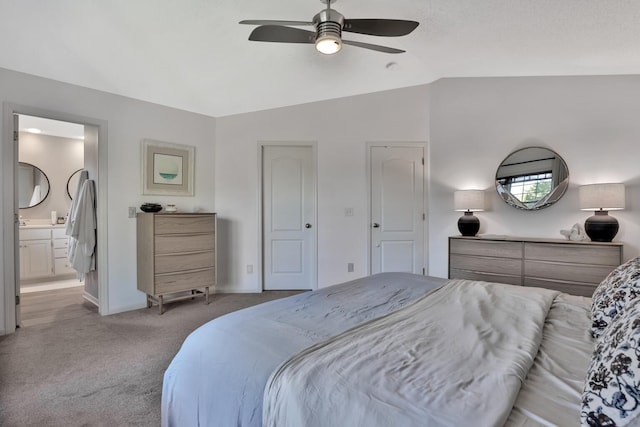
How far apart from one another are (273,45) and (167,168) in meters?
1.88

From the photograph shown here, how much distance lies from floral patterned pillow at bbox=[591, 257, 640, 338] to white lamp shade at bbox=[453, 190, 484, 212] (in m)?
2.14

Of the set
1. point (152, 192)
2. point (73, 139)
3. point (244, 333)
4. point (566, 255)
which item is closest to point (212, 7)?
point (152, 192)

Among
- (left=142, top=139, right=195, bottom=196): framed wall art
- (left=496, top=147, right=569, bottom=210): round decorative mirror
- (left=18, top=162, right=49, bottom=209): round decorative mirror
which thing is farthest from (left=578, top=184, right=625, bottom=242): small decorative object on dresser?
(left=18, top=162, right=49, bottom=209): round decorative mirror

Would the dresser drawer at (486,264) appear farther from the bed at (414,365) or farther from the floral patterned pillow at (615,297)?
the floral patterned pillow at (615,297)

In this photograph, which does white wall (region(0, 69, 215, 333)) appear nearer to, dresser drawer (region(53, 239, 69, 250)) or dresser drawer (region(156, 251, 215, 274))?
dresser drawer (region(156, 251, 215, 274))

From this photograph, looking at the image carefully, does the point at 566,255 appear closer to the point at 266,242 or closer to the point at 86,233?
the point at 266,242

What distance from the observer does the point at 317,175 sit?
164 inches

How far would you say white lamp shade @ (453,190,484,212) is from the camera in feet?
11.2

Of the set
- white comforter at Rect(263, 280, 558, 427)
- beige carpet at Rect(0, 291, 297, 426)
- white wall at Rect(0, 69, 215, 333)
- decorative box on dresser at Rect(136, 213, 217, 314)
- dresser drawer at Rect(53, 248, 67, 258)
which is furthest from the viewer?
dresser drawer at Rect(53, 248, 67, 258)

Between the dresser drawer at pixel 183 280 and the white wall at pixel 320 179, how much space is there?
60 centimetres

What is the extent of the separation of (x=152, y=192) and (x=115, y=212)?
42cm

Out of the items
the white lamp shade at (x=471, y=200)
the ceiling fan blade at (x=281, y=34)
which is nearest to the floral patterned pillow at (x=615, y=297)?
the ceiling fan blade at (x=281, y=34)

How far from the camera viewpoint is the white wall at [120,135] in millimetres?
2939

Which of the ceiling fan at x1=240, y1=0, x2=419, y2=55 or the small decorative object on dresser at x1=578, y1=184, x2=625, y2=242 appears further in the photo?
the small decorative object on dresser at x1=578, y1=184, x2=625, y2=242
